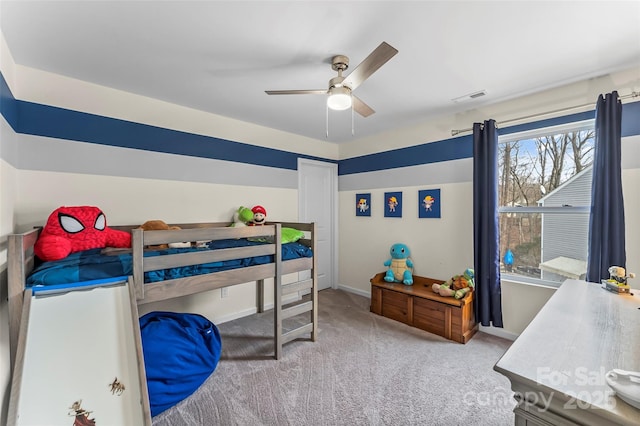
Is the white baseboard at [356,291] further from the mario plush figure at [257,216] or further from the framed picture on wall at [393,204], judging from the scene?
the mario plush figure at [257,216]

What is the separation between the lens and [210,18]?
60.4 inches

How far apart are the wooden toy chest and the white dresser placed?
4.41 feet

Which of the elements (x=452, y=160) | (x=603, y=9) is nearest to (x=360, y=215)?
(x=452, y=160)

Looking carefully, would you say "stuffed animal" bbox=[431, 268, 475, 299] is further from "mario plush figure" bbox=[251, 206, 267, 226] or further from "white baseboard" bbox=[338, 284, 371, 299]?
"mario plush figure" bbox=[251, 206, 267, 226]

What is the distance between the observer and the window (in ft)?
7.77

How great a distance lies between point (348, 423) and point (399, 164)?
2914 millimetres

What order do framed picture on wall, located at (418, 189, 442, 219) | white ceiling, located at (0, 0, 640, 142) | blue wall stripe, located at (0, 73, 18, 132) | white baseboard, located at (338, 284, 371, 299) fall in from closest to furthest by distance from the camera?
white ceiling, located at (0, 0, 640, 142) < blue wall stripe, located at (0, 73, 18, 132) < framed picture on wall, located at (418, 189, 442, 219) < white baseboard, located at (338, 284, 371, 299)

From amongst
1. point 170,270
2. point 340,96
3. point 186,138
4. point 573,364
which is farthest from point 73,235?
point 573,364

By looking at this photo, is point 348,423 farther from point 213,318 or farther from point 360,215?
point 360,215

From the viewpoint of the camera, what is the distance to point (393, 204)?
12.0ft

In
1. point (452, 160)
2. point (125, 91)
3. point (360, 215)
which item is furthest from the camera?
point (360, 215)

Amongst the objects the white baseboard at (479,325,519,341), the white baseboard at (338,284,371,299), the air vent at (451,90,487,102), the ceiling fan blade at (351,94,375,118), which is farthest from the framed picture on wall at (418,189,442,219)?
the ceiling fan blade at (351,94,375,118)

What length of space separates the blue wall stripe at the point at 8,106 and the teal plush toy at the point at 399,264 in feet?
11.7

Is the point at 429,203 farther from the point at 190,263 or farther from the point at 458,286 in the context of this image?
the point at 190,263
